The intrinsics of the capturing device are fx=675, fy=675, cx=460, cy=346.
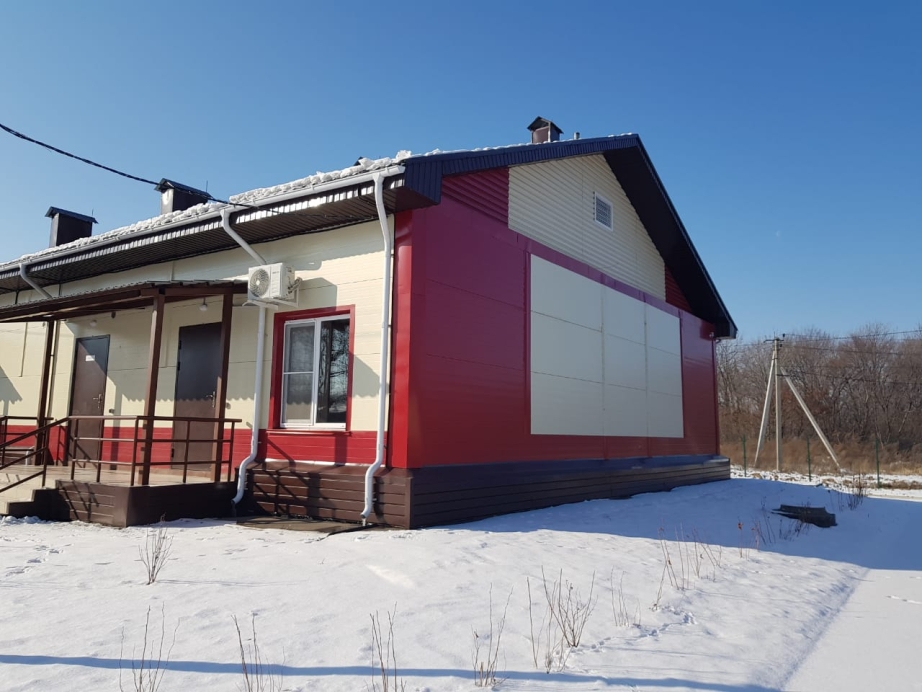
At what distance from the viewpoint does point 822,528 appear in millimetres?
9562

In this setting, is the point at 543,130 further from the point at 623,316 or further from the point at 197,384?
the point at 197,384

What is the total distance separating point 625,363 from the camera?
1274cm

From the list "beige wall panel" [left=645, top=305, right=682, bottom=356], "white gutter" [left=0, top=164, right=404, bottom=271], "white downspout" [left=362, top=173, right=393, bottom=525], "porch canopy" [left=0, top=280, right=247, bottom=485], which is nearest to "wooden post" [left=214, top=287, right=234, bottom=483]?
"porch canopy" [left=0, top=280, right=247, bottom=485]

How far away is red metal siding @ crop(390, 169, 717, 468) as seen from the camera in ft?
25.8

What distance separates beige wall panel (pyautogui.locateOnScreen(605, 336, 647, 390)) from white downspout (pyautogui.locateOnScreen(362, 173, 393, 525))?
5403 millimetres

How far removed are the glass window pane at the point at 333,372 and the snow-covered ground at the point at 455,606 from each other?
1783 mm

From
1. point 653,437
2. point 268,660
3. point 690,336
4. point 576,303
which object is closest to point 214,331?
point 576,303

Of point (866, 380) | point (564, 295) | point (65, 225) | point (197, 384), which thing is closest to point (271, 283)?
point (197, 384)

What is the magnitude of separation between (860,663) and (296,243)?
7696 millimetres

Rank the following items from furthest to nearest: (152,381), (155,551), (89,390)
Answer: (89,390) < (152,381) < (155,551)

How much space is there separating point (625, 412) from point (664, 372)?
88.3 inches

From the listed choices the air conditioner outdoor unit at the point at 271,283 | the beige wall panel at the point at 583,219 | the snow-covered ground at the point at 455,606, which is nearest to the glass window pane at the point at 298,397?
the air conditioner outdoor unit at the point at 271,283

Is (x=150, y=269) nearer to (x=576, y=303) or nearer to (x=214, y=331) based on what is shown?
Answer: (x=214, y=331)

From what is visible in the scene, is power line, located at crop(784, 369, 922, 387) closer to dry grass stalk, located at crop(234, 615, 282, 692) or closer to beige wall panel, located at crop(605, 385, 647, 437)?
beige wall panel, located at crop(605, 385, 647, 437)
